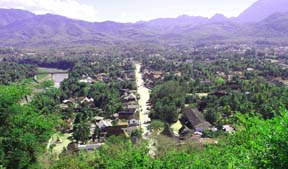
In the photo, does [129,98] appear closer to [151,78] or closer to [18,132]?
[151,78]

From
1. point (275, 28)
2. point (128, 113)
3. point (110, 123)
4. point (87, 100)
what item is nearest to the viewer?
Result: point (110, 123)

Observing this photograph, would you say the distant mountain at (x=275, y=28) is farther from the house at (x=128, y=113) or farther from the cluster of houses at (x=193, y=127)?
the cluster of houses at (x=193, y=127)

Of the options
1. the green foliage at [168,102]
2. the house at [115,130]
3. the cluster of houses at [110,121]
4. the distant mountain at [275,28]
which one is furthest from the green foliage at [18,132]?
the distant mountain at [275,28]

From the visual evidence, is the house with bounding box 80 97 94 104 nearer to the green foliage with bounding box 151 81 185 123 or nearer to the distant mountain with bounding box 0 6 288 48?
the green foliage with bounding box 151 81 185 123

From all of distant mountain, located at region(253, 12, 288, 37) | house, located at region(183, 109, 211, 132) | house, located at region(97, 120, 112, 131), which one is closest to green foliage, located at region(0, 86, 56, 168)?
house, located at region(97, 120, 112, 131)

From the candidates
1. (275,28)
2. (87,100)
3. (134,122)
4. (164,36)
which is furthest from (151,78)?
(164,36)

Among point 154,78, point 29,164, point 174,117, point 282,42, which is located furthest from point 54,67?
point 282,42


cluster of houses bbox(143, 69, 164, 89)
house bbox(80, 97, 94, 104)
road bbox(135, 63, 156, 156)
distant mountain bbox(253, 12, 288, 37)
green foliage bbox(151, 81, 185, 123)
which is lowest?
road bbox(135, 63, 156, 156)

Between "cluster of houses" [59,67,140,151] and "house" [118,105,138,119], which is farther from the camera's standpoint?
"house" [118,105,138,119]

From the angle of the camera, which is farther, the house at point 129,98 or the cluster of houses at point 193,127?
the house at point 129,98
